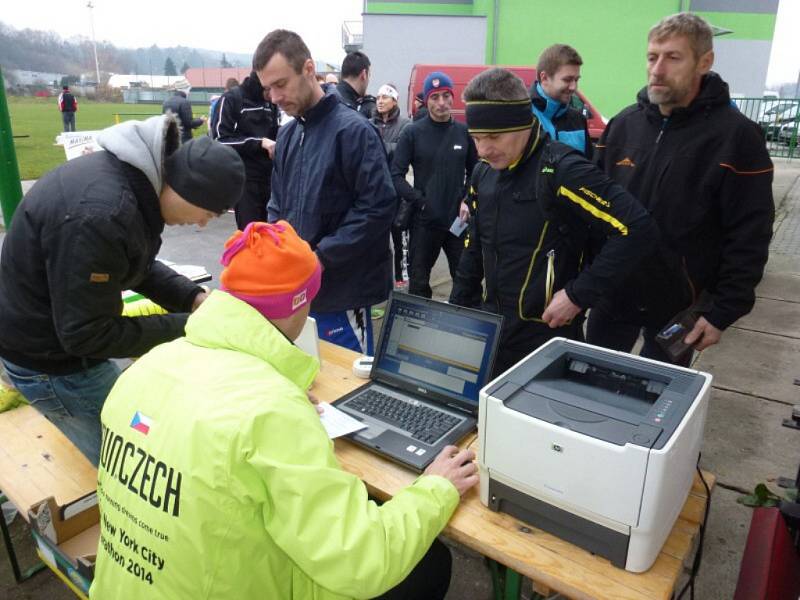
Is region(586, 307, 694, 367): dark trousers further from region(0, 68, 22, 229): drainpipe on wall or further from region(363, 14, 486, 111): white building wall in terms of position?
region(363, 14, 486, 111): white building wall

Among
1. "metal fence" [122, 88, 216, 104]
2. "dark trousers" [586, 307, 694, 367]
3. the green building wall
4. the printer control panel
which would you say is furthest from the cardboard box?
the green building wall

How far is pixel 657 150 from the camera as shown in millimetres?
2043

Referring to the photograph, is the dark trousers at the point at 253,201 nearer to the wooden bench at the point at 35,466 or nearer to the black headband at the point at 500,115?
the wooden bench at the point at 35,466

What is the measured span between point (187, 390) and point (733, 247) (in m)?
1.77

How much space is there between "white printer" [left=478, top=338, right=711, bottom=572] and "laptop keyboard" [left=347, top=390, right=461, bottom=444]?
28 centimetres

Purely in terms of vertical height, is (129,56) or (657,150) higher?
(129,56)

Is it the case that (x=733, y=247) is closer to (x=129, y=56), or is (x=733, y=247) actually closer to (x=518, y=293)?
(x=518, y=293)

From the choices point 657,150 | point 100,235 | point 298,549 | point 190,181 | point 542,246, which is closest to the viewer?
point 298,549

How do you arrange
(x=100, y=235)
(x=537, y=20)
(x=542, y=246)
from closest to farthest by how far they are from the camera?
1. (x=100, y=235)
2. (x=542, y=246)
3. (x=537, y=20)

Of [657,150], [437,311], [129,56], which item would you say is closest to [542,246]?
[437,311]

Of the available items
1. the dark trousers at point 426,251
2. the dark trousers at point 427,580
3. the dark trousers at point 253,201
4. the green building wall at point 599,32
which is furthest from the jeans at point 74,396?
the green building wall at point 599,32

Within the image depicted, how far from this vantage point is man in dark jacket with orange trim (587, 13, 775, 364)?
6.28 feet

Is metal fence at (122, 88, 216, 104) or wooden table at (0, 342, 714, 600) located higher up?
metal fence at (122, 88, 216, 104)

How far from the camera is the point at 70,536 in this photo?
5.94ft
